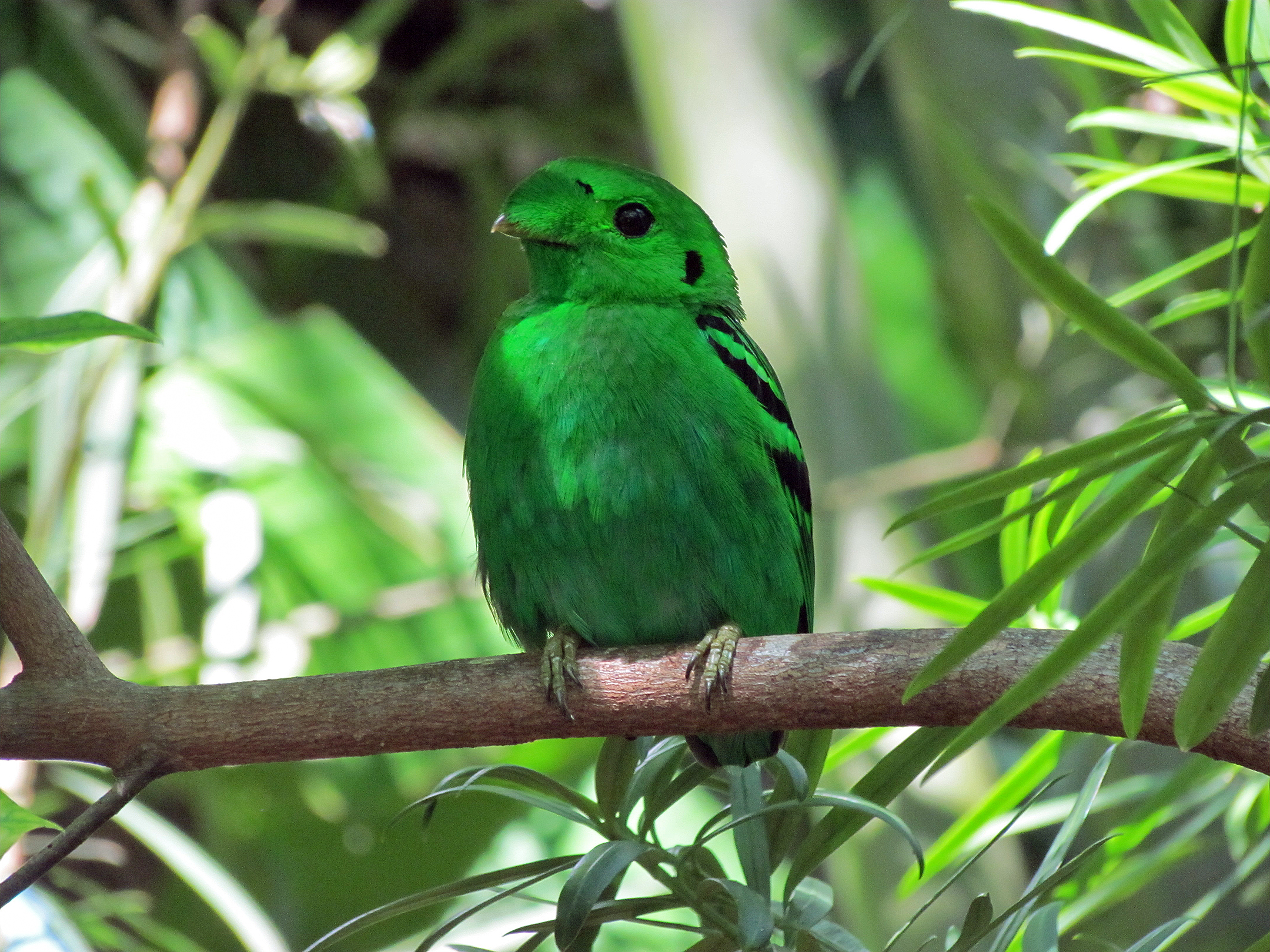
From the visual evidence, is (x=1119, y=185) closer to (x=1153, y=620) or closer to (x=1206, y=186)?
(x=1206, y=186)

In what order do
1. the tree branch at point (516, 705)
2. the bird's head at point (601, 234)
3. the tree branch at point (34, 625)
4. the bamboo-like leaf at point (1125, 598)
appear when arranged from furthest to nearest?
the bird's head at point (601, 234) → the tree branch at point (34, 625) → the tree branch at point (516, 705) → the bamboo-like leaf at point (1125, 598)

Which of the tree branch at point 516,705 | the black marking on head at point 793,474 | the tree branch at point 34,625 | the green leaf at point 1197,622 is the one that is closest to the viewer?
the tree branch at point 516,705

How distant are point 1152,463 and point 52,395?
298 centimetres

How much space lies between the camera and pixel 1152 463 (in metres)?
1.26

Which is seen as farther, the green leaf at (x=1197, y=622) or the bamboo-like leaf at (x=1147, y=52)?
the green leaf at (x=1197, y=622)

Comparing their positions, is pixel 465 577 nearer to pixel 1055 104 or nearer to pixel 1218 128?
pixel 1055 104

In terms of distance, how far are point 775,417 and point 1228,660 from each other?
1257mm

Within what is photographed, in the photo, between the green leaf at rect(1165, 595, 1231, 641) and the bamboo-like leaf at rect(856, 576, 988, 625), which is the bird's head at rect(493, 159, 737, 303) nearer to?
the bamboo-like leaf at rect(856, 576, 988, 625)

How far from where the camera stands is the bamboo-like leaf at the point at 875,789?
5.42ft

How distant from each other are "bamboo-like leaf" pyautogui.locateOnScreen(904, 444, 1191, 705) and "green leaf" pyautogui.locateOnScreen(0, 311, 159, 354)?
98cm

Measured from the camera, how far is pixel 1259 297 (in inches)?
54.0

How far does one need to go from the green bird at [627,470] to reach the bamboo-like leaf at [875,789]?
16.9 inches

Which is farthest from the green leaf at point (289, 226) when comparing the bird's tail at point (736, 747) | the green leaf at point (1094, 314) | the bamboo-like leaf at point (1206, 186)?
the green leaf at point (1094, 314)

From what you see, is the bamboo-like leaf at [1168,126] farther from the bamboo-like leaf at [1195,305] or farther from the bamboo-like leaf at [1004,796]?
the bamboo-like leaf at [1004,796]
